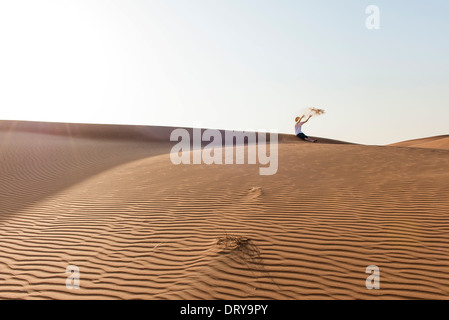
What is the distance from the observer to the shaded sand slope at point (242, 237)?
4.00 metres

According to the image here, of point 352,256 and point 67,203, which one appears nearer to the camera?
point 352,256

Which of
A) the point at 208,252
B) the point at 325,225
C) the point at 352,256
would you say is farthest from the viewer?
the point at 325,225

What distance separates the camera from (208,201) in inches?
291

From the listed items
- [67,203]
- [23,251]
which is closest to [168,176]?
[67,203]

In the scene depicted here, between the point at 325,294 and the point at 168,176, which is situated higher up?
the point at 168,176

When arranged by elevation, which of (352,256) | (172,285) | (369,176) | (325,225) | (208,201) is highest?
(369,176)

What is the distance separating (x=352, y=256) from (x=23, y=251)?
535cm

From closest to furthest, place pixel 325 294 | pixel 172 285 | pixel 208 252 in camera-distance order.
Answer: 1. pixel 325 294
2. pixel 172 285
3. pixel 208 252

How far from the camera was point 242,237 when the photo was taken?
16.9 feet

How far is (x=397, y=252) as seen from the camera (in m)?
4.42

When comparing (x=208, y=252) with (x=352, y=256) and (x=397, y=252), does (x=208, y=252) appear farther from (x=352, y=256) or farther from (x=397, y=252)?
(x=397, y=252)

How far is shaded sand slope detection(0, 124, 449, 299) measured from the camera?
4004 mm

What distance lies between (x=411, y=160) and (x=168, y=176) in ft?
26.5
